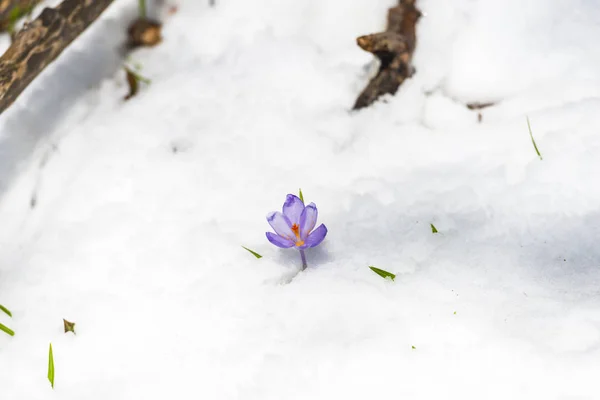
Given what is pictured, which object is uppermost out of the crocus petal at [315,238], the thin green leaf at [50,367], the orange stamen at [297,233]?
the thin green leaf at [50,367]

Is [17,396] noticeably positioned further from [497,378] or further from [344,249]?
[497,378]

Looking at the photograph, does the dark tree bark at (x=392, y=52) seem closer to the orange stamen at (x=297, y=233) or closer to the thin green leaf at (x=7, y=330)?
the orange stamen at (x=297, y=233)

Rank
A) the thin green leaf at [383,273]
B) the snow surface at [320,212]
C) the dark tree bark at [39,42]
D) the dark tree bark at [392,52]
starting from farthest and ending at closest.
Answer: the dark tree bark at [392,52] → the dark tree bark at [39,42] → the thin green leaf at [383,273] → the snow surface at [320,212]

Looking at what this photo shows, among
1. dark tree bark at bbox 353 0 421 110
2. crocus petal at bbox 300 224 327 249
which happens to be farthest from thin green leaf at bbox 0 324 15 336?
dark tree bark at bbox 353 0 421 110

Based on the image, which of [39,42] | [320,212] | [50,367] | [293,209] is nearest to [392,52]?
[320,212]

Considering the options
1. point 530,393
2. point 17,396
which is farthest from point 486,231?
point 17,396

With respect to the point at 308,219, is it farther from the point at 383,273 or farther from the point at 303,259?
the point at 383,273

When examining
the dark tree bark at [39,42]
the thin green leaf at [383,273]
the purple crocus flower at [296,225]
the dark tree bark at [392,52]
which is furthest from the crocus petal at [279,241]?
the dark tree bark at [39,42]
